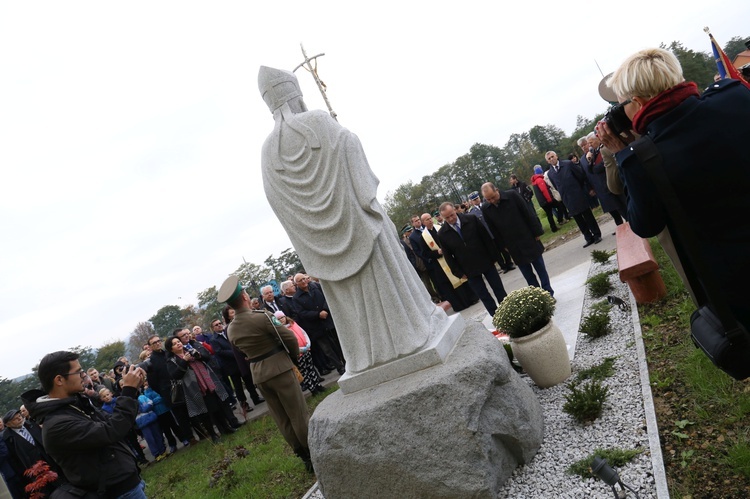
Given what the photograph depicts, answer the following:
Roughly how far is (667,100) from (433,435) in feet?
7.85

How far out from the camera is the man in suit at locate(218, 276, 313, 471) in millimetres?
5359

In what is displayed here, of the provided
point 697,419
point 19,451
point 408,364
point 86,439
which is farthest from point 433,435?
point 19,451

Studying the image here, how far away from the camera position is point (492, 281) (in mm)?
7902

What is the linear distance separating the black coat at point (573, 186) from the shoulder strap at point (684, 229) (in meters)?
8.97

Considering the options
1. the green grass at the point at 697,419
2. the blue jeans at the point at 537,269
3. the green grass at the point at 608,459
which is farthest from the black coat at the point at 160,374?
the green grass at the point at 697,419

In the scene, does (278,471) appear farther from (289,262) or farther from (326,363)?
(289,262)

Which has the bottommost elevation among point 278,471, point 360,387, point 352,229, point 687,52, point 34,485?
point 278,471

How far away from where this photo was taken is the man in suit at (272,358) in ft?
17.6

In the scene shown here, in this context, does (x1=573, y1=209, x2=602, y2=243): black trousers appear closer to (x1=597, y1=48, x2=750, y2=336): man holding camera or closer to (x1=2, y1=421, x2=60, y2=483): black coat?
(x1=597, y1=48, x2=750, y2=336): man holding camera

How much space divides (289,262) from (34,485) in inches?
1496

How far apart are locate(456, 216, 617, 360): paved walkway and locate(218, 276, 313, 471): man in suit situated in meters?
3.07

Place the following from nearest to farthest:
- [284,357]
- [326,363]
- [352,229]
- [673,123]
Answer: [673,123] → [352,229] → [284,357] → [326,363]

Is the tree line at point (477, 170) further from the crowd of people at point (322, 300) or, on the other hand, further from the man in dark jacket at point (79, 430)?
the man in dark jacket at point (79, 430)

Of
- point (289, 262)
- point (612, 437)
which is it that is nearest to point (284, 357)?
point (612, 437)
